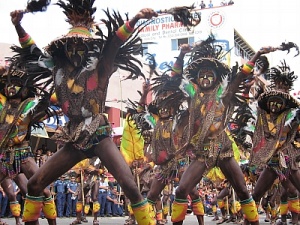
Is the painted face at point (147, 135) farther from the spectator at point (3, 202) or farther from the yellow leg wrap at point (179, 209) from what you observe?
the spectator at point (3, 202)

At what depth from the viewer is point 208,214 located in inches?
859

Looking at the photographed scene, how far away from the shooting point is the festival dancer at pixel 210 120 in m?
6.88

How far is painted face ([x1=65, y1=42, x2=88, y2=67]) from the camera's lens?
5742 mm

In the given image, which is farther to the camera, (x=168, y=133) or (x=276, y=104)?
(x=168, y=133)

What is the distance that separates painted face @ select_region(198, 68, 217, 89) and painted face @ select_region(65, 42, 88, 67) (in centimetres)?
216

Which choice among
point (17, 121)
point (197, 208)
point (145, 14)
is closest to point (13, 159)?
point (17, 121)

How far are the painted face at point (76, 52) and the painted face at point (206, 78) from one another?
7.08 feet

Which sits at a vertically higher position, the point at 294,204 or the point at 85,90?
the point at 85,90

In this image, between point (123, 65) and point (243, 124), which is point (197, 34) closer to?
point (243, 124)

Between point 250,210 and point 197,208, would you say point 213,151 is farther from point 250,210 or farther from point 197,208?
point 197,208

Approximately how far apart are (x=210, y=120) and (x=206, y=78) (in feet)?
2.06

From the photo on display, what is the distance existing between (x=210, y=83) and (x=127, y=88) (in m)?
22.2

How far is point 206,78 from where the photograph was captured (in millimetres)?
7367

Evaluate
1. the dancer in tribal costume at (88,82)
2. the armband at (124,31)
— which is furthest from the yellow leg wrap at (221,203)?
the armband at (124,31)
